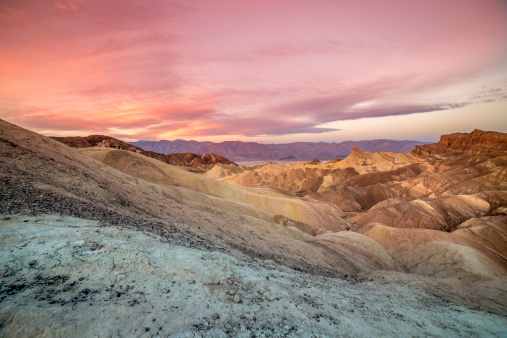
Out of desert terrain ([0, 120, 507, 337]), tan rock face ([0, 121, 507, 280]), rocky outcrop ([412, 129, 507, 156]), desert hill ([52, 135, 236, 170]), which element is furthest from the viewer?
desert hill ([52, 135, 236, 170])

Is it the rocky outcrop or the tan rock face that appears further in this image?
the rocky outcrop

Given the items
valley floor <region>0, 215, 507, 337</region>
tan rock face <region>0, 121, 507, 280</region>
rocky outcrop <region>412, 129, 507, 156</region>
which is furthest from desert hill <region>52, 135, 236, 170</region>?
rocky outcrop <region>412, 129, 507, 156</region>

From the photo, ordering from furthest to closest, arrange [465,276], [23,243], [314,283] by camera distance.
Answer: [465,276]
[314,283]
[23,243]

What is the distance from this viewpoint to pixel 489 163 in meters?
67.9

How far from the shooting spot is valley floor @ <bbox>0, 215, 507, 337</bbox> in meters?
4.06

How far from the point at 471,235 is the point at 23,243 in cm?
4494

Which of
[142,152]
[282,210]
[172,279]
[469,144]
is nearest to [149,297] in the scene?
[172,279]

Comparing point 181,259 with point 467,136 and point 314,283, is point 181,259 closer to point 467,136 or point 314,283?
point 314,283

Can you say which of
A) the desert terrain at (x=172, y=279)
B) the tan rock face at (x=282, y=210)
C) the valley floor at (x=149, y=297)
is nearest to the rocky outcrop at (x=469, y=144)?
the tan rock face at (x=282, y=210)

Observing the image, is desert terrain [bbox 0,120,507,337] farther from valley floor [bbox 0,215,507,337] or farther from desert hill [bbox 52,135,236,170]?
desert hill [bbox 52,135,236,170]

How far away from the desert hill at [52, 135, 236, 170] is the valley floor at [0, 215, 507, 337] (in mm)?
112215

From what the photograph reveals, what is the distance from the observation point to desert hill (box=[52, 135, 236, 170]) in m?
112

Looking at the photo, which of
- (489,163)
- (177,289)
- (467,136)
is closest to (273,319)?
(177,289)

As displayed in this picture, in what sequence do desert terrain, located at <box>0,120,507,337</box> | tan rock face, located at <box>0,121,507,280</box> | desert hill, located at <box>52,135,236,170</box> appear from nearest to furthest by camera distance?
desert terrain, located at <box>0,120,507,337</box> < tan rock face, located at <box>0,121,507,280</box> < desert hill, located at <box>52,135,236,170</box>
